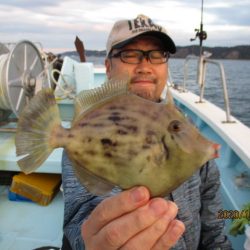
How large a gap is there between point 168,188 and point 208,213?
128 cm

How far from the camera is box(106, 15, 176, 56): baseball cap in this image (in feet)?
6.73

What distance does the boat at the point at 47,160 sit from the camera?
10.5 ft

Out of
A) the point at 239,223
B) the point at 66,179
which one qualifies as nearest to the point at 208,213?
the point at 239,223

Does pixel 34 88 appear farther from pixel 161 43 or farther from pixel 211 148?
pixel 211 148

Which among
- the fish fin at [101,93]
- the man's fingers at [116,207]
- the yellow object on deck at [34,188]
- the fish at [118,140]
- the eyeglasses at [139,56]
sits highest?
the eyeglasses at [139,56]

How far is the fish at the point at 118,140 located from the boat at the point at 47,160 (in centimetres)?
139

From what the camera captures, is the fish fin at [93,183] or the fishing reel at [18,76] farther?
the fishing reel at [18,76]

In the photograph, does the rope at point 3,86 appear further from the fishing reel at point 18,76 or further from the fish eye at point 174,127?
the fish eye at point 174,127

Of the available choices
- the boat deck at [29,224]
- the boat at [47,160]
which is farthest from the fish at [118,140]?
the boat deck at [29,224]

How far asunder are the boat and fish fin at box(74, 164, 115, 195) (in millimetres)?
1388

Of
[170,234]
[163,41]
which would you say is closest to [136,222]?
[170,234]

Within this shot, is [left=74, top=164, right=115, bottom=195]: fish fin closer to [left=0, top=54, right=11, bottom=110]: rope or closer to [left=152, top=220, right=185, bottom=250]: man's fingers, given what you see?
[left=152, top=220, right=185, bottom=250]: man's fingers

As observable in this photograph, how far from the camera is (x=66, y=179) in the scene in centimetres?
169

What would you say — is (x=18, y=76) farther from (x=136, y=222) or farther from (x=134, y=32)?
(x=136, y=222)
